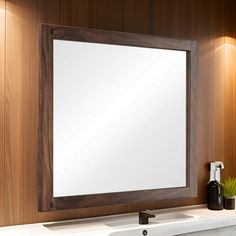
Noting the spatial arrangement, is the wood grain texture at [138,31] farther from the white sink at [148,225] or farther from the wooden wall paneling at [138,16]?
the white sink at [148,225]

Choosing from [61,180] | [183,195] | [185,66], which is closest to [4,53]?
[61,180]

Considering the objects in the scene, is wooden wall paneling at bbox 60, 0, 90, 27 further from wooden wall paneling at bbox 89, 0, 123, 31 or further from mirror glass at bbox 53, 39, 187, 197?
mirror glass at bbox 53, 39, 187, 197

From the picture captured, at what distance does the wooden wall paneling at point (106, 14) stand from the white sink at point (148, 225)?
102 cm

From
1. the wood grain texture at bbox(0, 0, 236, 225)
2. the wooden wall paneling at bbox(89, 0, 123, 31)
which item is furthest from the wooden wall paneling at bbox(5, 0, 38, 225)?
the wooden wall paneling at bbox(89, 0, 123, 31)

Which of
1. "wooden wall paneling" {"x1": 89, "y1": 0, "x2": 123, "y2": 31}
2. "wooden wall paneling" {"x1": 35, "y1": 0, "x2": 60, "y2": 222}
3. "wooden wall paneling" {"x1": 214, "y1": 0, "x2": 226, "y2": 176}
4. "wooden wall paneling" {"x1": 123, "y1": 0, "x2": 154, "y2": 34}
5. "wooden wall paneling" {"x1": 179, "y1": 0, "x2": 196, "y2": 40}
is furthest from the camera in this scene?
"wooden wall paneling" {"x1": 214, "y1": 0, "x2": 226, "y2": 176}

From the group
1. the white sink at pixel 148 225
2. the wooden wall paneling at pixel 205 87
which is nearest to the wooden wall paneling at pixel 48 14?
the white sink at pixel 148 225

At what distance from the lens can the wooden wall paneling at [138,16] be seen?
7.84 feet

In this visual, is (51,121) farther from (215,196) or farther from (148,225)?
(215,196)

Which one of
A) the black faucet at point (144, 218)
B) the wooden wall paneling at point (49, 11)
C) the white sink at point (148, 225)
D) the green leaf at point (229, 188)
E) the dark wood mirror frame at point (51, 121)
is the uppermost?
the wooden wall paneling at point (49, 11)

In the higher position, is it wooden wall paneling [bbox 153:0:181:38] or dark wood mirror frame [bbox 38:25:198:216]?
wooden wall paneling [bbox 153:0:181:38]

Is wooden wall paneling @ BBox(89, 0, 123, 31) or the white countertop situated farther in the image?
wooden wall paneling @ BBox(89, 0, 123, 31)

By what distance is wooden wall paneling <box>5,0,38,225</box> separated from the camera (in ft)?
6.73

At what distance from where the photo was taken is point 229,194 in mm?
2627

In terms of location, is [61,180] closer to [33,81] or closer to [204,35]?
[33,81]
